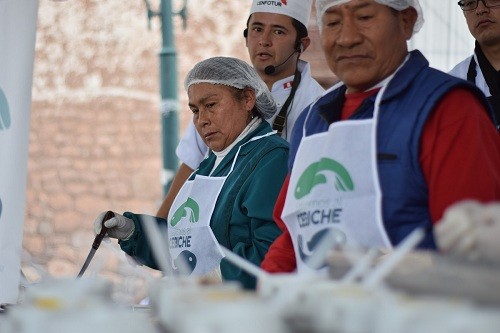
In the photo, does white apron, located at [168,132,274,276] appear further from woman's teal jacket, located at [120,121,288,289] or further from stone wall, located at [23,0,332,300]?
stone wall, located at [23,0,332,300]

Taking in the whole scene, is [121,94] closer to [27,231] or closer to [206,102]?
[27,231]

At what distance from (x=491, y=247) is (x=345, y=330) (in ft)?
0.84

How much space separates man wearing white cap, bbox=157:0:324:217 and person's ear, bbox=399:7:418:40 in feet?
4.23

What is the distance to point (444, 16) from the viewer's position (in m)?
5.43

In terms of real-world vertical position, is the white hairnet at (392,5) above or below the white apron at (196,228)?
above

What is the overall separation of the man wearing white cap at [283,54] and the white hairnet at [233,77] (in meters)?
0.35

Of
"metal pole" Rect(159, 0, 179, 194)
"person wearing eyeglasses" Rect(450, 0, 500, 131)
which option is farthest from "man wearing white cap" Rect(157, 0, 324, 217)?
"metal pole" Rect(159, 0, 179, 194)

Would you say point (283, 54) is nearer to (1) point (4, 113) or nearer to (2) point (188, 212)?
(2) point (188, 212)

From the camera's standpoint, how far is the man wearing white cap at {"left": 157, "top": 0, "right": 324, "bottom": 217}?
384 centimetres

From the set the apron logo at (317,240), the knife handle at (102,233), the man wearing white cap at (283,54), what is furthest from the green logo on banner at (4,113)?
the apron logo at (317,240)

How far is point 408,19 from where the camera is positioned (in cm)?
254

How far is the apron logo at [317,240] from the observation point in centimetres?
229

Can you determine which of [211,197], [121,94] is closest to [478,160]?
[211,197]

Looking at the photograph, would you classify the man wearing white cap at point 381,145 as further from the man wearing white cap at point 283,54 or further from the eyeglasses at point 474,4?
the man wearing white cap at point 283,54
